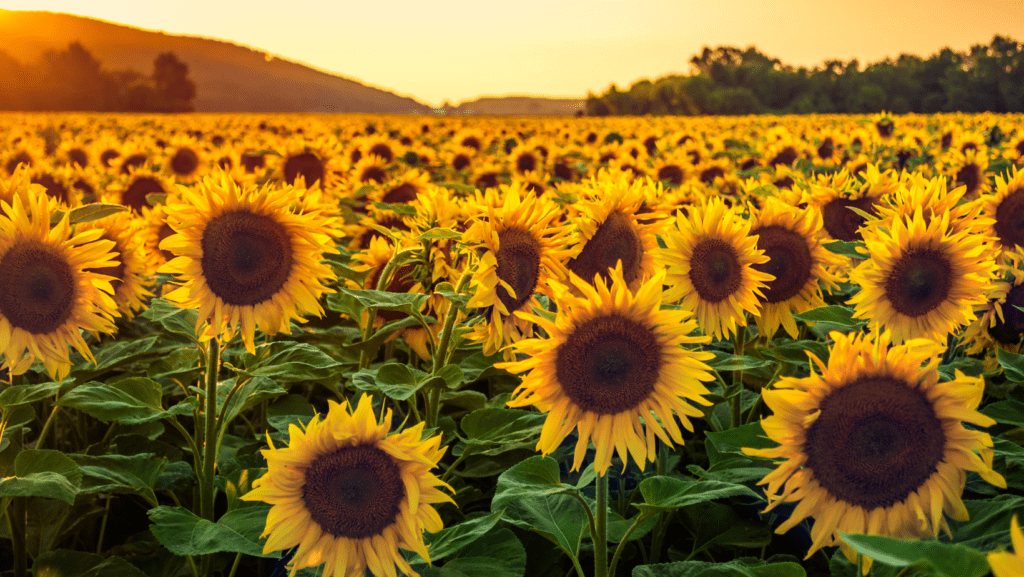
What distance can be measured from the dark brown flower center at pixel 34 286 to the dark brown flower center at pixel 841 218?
3887mm

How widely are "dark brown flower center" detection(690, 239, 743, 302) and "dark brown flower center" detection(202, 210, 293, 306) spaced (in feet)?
5.70

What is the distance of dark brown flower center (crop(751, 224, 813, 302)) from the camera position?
353 centimetres

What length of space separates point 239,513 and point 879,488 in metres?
1.99

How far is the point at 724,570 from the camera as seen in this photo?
2.07 m

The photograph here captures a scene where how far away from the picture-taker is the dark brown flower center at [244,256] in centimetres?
275

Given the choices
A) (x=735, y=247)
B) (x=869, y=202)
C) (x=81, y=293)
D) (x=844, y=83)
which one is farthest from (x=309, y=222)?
(x=844, y=83)

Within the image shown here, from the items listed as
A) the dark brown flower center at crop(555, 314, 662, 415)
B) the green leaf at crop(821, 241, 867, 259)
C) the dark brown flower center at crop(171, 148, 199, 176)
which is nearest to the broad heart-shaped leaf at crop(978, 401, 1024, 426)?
the green leaf at crop(821, 241, 867, 259)

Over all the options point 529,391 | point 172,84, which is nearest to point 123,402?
point 529,391

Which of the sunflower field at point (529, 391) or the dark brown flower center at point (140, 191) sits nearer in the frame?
A: the sunflower field at point (529, 391)

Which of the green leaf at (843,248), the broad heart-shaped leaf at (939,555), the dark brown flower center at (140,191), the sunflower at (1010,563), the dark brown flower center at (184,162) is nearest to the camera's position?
the sunflower at (1010,563)

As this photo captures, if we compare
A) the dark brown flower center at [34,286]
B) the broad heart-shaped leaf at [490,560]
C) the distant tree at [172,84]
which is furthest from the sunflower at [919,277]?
the distant tree at [172,84]

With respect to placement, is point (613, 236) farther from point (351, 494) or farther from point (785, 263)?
point (351, 494)

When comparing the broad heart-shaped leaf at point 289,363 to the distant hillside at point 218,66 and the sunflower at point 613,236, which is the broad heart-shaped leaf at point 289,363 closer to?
the sunflower at point 613,236

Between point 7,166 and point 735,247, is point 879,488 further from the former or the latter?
point 7,166
